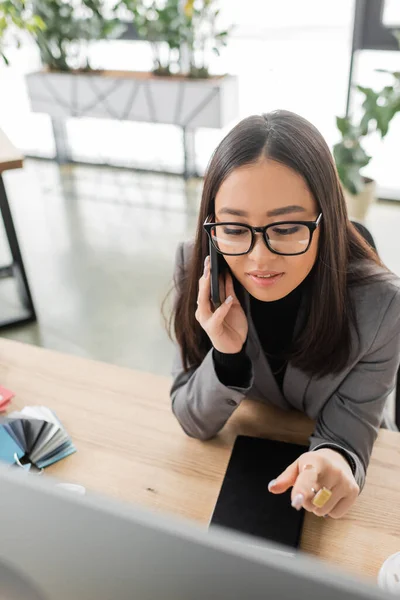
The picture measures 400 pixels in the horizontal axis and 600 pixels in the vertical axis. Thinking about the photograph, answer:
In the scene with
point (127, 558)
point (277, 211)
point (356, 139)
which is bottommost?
point (356, 139)

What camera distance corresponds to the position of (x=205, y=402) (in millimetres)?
1063

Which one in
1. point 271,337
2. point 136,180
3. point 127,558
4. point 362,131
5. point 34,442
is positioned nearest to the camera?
point 127,558

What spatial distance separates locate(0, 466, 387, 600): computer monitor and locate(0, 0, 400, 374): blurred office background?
2.23 m

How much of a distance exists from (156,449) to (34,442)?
0.22 meters

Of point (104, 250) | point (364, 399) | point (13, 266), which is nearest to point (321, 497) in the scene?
point (364, 399)

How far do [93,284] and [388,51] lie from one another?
2195mm

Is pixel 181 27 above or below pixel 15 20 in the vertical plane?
below

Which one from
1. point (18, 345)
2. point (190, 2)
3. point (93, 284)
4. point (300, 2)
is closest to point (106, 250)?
point (93, 284)

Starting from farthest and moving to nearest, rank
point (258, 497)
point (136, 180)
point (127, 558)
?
point (136, 180)
point (258, 497)
point (127, 558)

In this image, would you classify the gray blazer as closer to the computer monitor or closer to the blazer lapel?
the blazer lapel

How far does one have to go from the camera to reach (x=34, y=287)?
3.12 metres

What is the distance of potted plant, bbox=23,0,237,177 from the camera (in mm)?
3518

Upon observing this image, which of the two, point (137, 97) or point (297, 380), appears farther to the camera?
point (137, 97)

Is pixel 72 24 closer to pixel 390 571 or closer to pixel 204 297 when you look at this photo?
pixel 204 297
